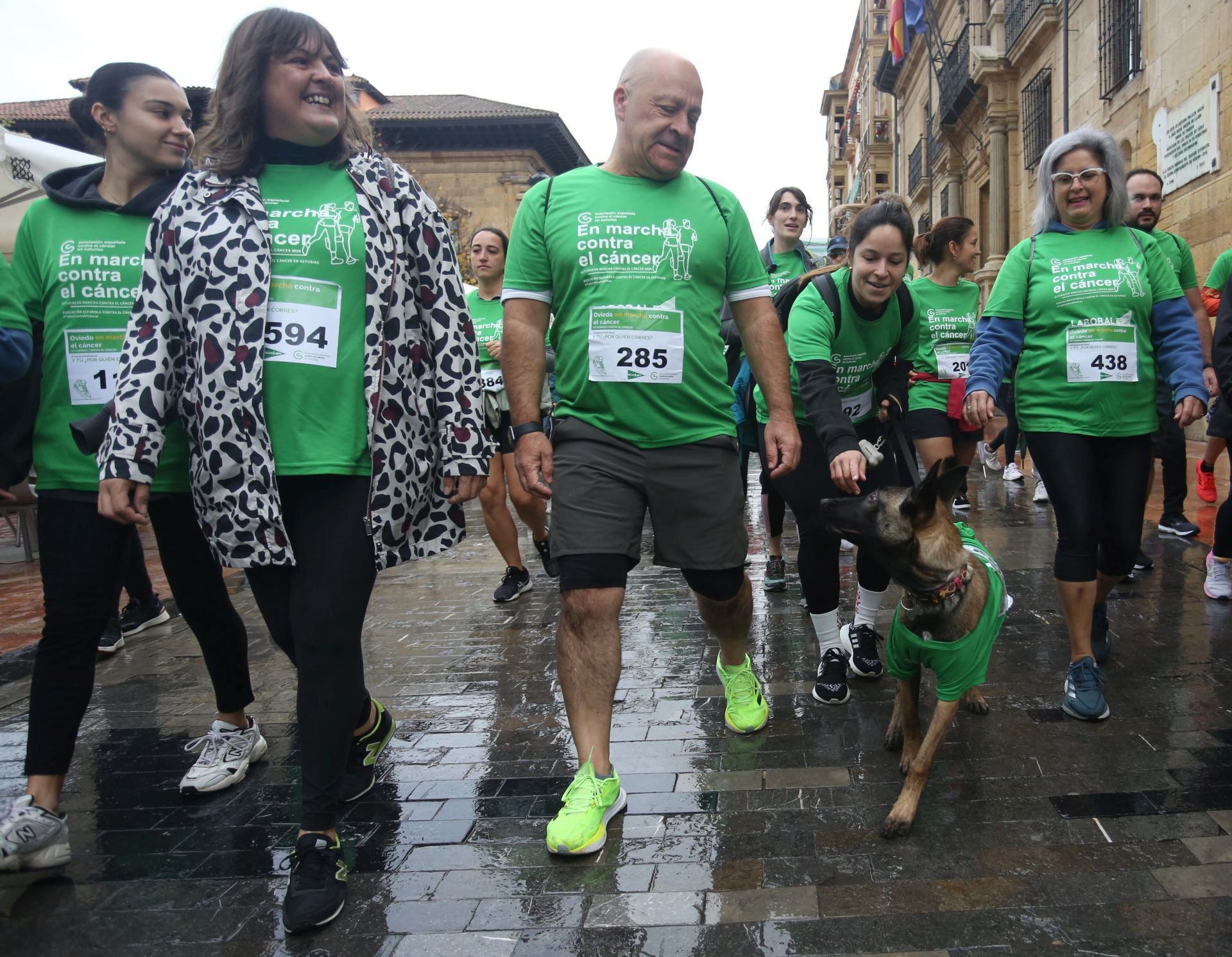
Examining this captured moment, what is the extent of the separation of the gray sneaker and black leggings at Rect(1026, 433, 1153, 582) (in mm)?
341

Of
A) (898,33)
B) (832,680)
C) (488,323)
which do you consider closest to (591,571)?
(832,680)

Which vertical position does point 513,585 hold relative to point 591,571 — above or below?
below

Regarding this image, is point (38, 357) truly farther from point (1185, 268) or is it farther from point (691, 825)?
point (1185, 268)

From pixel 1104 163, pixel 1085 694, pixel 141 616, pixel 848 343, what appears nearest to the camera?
pixel 1085 694

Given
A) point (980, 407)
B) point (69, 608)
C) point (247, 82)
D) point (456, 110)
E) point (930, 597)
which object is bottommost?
point (930, 597)

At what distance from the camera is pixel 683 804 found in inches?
120

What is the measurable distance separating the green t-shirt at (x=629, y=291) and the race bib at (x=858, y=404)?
1156 millimetres

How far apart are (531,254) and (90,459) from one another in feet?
4.91

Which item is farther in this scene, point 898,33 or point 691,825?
point 898,33

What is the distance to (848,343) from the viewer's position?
4070 mm

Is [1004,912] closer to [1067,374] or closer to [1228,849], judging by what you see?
[1228,849]

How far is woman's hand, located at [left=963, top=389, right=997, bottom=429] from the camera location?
12.6 ft

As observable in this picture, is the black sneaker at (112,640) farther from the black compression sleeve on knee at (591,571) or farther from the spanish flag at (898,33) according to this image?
the spanish flag at (898,33)

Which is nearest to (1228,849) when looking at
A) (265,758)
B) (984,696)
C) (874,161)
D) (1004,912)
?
(1004,912)
